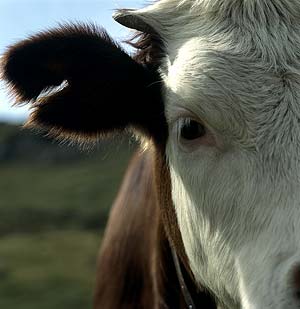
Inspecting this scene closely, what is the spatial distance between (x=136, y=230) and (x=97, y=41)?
6.15 feet

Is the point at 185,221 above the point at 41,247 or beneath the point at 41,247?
beneath

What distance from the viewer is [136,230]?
5918mm

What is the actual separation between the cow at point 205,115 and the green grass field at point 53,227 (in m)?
0.39

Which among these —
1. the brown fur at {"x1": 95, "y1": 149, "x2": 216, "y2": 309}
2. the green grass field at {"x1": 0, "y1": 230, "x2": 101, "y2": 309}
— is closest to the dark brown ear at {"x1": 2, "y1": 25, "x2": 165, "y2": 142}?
the brown fur at {"x1": 95, "y1": 149, "x2": 216, "y2": 309}

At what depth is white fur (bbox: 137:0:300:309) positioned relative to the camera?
3.61m

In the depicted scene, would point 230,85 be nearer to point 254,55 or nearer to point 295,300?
point 254,55

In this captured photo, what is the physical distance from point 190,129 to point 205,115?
0.43 ft

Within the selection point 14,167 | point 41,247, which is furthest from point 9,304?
point 14,167

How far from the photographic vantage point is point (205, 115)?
12.7 ft

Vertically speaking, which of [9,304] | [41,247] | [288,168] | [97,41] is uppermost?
[41,247]

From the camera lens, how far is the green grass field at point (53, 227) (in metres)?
22.3

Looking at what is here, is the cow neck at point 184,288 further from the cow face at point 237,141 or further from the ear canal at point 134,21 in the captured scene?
the ear canal at point 134,21

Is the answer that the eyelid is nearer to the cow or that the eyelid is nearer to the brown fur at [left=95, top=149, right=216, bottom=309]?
the cow

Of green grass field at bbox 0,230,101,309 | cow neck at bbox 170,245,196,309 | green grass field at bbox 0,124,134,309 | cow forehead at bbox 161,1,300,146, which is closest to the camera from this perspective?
cow forehead at bbox 161,1,300,146
